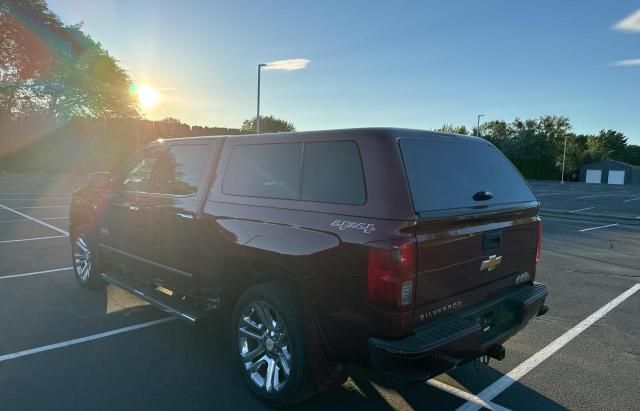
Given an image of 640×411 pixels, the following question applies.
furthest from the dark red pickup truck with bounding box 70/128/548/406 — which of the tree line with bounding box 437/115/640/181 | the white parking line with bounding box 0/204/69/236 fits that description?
the tree line with bounding box 437/115/640/181

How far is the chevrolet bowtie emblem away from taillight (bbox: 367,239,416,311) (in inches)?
31.1

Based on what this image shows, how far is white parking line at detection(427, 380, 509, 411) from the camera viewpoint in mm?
3180

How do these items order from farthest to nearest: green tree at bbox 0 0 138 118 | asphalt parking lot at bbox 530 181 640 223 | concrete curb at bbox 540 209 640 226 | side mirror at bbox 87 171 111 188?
green tree at bbox 0 0 138 118 < asphalt parking lot at bbox 530 181 640 223 < concrete curb at bbox 540 209 640 226 < side mirror at bbox 87 171 111 188

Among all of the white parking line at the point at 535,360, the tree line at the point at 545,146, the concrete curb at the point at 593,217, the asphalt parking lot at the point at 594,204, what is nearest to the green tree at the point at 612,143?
the tree line at the point at 545,146

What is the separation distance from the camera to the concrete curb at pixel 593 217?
1491 cm

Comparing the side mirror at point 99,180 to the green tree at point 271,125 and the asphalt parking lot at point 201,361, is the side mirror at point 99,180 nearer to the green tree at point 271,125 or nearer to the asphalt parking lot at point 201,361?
the asphalt parking lot at point 201,361

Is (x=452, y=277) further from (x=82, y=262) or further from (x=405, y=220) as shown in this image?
(x=82, y=262)

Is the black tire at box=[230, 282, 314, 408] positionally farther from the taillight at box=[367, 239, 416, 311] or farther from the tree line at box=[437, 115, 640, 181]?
the tree line at box=[437, 115, 640, 181]

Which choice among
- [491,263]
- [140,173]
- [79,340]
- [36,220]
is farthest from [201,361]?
[36,220]

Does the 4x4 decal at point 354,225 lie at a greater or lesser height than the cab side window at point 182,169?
lesser

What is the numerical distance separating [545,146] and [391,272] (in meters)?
72.7

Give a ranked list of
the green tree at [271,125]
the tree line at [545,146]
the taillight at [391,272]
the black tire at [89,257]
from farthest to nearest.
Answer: the tree line at [545,146] < the green tree at [271,125] < the black tire at [89,257] < the taillight at [391,272]

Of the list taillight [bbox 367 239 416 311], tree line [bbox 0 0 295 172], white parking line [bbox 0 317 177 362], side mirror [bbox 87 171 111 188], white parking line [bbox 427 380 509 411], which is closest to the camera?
taillight [bbox 367 239 416 311]

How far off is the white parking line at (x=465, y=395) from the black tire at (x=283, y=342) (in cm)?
109
